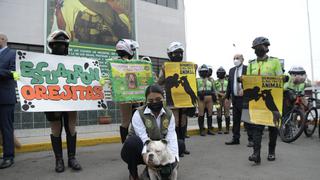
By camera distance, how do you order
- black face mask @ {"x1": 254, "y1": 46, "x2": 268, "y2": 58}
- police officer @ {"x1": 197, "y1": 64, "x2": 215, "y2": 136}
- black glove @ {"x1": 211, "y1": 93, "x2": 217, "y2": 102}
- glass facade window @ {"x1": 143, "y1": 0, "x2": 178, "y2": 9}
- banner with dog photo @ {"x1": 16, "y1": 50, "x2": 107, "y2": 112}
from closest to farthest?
banner with dog photo @ {"x1": 16, "y1": 50, "x2": 107, "y2": 112}, black face mask @ {"x1": 254, "y1": 46, "x2": 268, "y2": 58}, police officer @ {"x1": 197, "y1": 64, "x2": 215, "y2": 136}, black glove @ {"x1": 211, "y1": 93, "x2": 217, "y2": 102}, glass facade window @ {"x1": 143, "y1": 0, "x2": 178, "y2": 9}

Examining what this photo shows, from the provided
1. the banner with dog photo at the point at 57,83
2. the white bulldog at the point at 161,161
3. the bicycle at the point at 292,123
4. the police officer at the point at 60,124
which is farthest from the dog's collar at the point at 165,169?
the bicycle at the point at 292,123

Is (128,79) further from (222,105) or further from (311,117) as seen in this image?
(222,105)

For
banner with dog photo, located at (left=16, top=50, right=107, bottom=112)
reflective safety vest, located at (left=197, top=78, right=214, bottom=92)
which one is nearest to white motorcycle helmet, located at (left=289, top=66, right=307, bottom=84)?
reflective safety vest, located at (left=197, top=78, right=214, bottom=92)

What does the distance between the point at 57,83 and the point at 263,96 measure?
118 inches

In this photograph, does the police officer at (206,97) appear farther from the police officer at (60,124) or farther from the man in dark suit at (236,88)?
the police officer at (60,124)

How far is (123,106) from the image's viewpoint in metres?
Answer: 5.00

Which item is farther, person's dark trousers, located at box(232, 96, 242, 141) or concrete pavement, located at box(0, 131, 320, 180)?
person's dark trousers, located at box(232, 96, 242, 141)

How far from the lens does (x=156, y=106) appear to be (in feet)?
12.2

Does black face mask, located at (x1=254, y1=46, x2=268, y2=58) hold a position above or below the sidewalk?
above

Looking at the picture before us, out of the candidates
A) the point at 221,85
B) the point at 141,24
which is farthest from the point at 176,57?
the point at 141,24

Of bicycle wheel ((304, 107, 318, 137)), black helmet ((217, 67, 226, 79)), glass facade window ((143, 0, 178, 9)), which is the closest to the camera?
bicycle wheel ((304, 107, 318, 137))

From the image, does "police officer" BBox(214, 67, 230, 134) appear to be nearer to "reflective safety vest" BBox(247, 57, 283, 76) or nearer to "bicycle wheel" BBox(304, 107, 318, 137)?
"bicycle wheel" BBox(304, 107, 318, 137)

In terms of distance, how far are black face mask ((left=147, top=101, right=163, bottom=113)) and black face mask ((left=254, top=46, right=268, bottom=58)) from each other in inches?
88.4

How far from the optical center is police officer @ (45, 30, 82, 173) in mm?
4648
